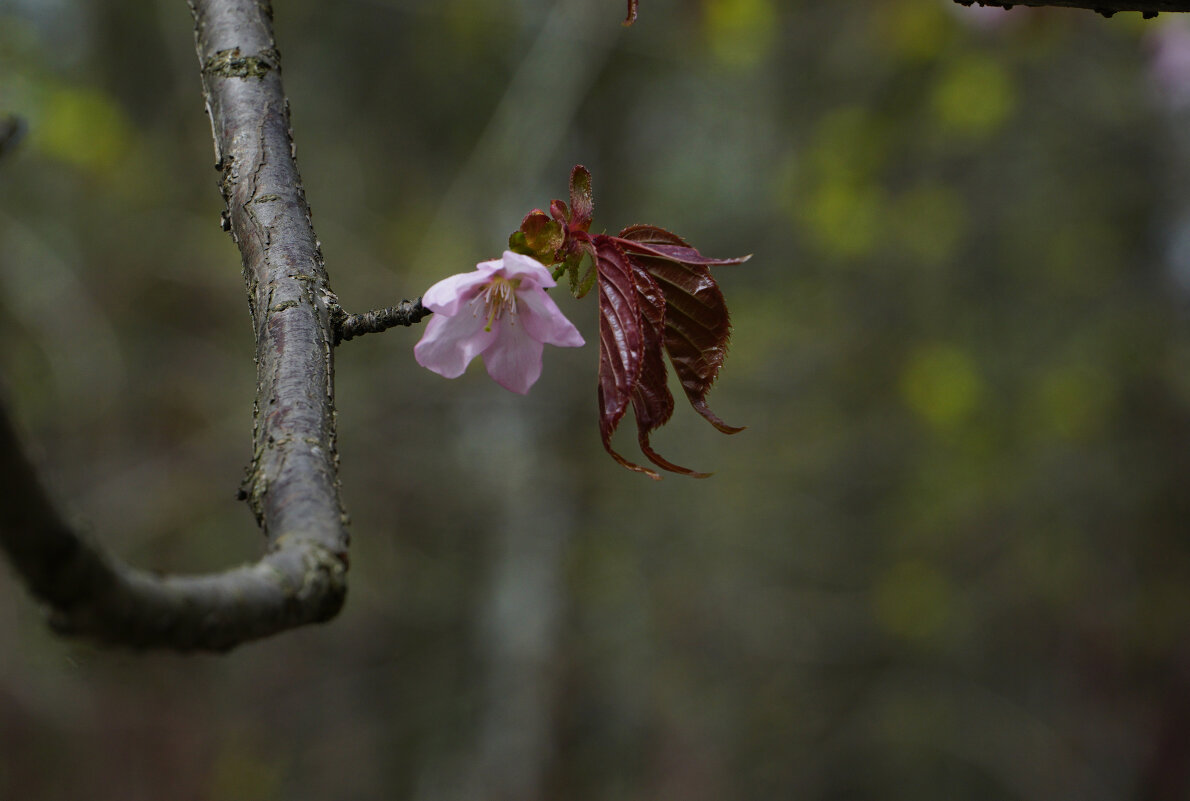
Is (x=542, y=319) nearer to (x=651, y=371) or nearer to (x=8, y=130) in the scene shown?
(x=651, y=371)

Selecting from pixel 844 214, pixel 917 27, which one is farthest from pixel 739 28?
pixel 844 214

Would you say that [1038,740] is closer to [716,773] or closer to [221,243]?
[716,773]

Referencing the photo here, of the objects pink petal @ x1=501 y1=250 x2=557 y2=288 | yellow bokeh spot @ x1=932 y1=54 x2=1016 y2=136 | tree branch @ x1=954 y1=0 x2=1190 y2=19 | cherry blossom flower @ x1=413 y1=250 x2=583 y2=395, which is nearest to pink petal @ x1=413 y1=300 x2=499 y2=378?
cherry blossom flower @ x1=413 y1=250 x2=583 y2=395

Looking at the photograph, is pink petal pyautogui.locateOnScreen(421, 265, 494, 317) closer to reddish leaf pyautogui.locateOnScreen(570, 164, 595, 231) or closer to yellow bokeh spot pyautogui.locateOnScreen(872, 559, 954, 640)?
reddish leaf pyautogui.locateOnScreen(570, 164, 595, 231)

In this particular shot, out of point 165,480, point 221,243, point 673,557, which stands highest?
point 221,243

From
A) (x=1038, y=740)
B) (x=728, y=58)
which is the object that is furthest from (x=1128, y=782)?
(x=728, y=58)
